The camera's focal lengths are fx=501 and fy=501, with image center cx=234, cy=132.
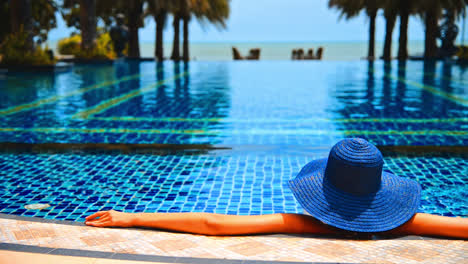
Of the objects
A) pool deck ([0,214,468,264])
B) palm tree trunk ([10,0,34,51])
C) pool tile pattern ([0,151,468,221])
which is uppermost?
palm tree trunk ([10,0,34,51])

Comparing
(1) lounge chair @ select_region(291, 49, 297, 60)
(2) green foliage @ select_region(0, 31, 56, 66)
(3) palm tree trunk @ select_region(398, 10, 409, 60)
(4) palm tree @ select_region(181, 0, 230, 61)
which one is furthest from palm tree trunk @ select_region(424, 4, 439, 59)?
(2) green foliage @ select_region(0, 31, 56, 66)

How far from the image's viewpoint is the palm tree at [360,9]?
25.2 m

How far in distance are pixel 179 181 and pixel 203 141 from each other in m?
1.62

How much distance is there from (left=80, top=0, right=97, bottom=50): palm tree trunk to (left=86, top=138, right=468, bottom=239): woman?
17.5 metres

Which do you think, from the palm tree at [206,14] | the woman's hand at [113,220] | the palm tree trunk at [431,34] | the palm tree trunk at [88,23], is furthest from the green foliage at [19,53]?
the palm tree trunk at [431,34]

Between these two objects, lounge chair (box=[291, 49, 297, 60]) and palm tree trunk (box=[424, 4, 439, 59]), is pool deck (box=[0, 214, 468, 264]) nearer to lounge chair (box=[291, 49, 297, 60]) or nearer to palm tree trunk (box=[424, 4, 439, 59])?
palm tree trunk (box=[424, 4, 439, 59])

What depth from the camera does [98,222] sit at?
9.66ft

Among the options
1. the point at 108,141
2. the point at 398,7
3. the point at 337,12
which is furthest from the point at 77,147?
the point at 337,12

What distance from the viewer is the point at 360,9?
26.8 meters

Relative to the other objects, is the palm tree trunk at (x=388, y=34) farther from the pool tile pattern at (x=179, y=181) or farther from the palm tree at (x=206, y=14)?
the pool tile pattern at (x=179, y=181)

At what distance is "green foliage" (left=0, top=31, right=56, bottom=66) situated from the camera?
50.6 ft

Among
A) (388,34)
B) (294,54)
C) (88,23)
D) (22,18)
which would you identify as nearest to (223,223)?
(22,18)

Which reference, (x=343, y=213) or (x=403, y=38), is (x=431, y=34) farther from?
(x=343, y=213)

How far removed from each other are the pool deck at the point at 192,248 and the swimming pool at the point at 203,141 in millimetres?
937
